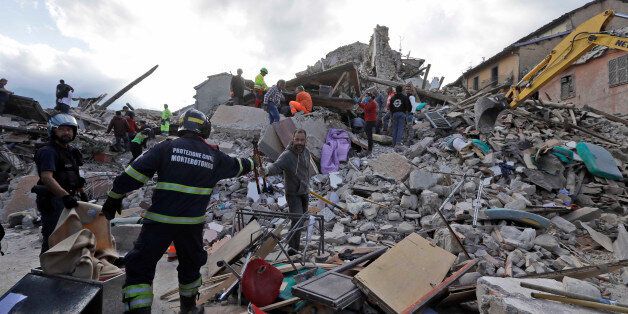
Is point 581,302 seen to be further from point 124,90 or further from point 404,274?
point 124,90

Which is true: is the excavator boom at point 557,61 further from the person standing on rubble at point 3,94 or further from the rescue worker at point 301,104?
the person standing on rubble at point 3,94

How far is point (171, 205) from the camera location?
2.81 metres

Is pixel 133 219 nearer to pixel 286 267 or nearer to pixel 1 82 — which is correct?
pixel 286 267

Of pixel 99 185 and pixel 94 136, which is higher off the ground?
pixel 94 136

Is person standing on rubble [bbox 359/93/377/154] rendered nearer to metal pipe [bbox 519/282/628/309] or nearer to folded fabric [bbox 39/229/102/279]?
metal pipe [bbox 519/282/628/309]

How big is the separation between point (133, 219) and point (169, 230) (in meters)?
3.06

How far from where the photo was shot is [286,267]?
3.78 metres

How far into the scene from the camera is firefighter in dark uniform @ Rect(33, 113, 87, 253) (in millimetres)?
3088

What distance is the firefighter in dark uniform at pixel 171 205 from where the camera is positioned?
2754mm

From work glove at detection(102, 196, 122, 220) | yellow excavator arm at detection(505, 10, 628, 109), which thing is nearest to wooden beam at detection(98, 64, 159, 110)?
work glove at detection(102, 196, 122, 220)

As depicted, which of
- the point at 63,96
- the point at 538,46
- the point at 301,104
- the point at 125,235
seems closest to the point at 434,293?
the point at 125,235

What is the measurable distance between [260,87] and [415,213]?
6561mm

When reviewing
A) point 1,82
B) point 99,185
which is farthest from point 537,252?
point 1,82

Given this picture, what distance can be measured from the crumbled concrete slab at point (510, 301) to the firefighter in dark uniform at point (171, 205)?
7.53 feet
